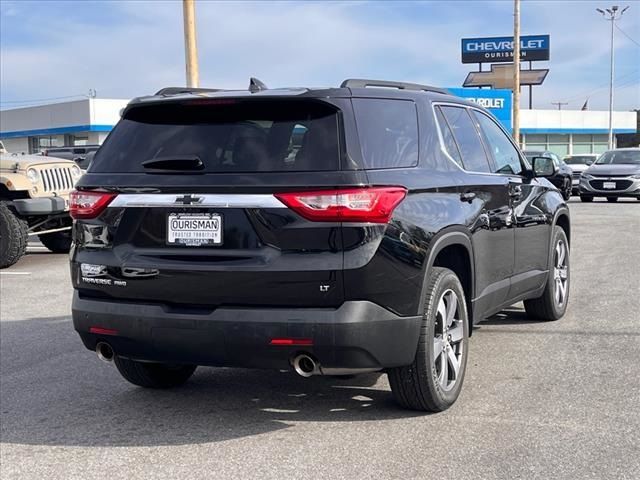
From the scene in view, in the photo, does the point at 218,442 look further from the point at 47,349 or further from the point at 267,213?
the point at 47,349

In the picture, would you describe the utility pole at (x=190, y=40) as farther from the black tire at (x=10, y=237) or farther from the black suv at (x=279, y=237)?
the black suv at (x=279, y=237)

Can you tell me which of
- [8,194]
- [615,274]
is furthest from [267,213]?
[8,194]

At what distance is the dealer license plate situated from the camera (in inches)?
169

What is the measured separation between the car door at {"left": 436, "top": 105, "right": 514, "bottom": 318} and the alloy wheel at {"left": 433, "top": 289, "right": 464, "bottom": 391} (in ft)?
1.21

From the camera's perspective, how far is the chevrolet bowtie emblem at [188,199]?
4.33 metres

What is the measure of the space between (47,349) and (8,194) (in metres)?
6.47

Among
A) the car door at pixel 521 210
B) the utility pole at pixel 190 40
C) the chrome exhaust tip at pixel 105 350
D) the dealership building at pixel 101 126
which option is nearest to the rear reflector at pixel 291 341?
the chrome exhaust tip at pixel 105 350

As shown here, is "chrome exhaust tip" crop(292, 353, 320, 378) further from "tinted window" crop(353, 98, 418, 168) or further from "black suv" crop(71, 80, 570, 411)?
"tinted window" crop(353, 98, 418, 168)

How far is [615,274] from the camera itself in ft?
33.7

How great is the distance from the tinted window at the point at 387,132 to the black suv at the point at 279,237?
11mm

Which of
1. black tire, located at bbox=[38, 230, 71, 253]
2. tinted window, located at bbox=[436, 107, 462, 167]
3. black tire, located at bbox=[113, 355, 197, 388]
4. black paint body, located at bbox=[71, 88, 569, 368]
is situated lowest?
black tire, located at bbox=[113, 355, 197, 388]

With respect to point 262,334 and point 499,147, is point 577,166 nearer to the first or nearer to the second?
point 499,147

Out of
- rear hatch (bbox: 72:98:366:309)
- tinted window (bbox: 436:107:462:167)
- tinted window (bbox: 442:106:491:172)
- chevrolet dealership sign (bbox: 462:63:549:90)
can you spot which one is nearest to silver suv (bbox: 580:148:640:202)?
tinted window (bbox: 442:106:491:172)

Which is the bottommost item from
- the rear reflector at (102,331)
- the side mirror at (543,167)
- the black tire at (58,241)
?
the black tire at (58,241)
